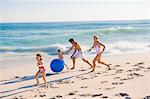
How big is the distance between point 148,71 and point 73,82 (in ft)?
8.26

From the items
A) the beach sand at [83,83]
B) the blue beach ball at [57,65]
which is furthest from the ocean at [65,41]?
the blue beach ball at [57,65]

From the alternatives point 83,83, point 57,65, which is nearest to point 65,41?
point 57,65

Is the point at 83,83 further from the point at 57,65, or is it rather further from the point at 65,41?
the point at 65,41

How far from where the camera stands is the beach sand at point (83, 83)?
9578 mm

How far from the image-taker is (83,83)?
10906 millimetres

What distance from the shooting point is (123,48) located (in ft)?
71.1

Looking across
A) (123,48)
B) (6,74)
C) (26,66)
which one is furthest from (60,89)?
(123,48)

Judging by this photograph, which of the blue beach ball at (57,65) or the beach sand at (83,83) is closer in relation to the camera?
the beach sand at (83,83)

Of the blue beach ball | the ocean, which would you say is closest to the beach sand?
the blue beach ball

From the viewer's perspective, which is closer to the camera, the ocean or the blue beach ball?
the blue beach ball

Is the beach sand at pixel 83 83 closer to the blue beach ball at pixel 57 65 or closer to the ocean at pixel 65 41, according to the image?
the blue beach ball at pixel 57 65

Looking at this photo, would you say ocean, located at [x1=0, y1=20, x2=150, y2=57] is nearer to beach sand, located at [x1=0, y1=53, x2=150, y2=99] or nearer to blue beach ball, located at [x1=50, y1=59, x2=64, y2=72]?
beach sand, located at [x1=0, y1=53, x2=150, y2=99]

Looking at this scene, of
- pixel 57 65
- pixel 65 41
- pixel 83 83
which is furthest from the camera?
pixel 65 41

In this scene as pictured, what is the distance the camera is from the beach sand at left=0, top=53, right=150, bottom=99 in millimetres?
9578
